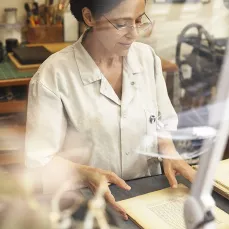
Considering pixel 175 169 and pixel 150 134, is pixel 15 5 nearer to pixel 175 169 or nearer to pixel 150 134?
pixel 150 134

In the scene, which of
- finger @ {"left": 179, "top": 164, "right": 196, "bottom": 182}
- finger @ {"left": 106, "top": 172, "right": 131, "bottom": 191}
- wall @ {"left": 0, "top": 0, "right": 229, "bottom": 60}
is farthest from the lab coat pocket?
wall @ {"left": 0, "top": 0, "right": 229, "bottom": 60}

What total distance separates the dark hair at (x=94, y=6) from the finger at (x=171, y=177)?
451mm

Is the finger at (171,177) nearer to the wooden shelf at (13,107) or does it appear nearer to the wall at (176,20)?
the wooden shelf at (13,107)

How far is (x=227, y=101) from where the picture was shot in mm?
599

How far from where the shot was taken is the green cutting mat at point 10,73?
1968 millimetres

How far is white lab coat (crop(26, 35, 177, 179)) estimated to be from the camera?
3.85 feet

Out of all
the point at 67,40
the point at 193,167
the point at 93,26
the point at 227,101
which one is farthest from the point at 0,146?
the point at 67,40

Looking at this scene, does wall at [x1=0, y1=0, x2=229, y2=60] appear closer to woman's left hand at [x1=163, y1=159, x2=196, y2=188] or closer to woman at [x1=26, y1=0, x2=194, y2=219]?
woman at [x1=26, y1=0, x2=194, y2=219]

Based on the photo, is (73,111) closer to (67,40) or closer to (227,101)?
(227,101)

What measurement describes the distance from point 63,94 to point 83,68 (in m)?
0.10

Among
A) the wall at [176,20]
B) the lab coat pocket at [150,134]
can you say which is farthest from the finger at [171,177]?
the wall at [176,20]

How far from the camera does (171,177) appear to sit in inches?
44.9

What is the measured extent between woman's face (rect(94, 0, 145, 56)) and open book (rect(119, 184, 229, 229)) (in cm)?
40

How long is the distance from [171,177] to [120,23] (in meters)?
0.42
